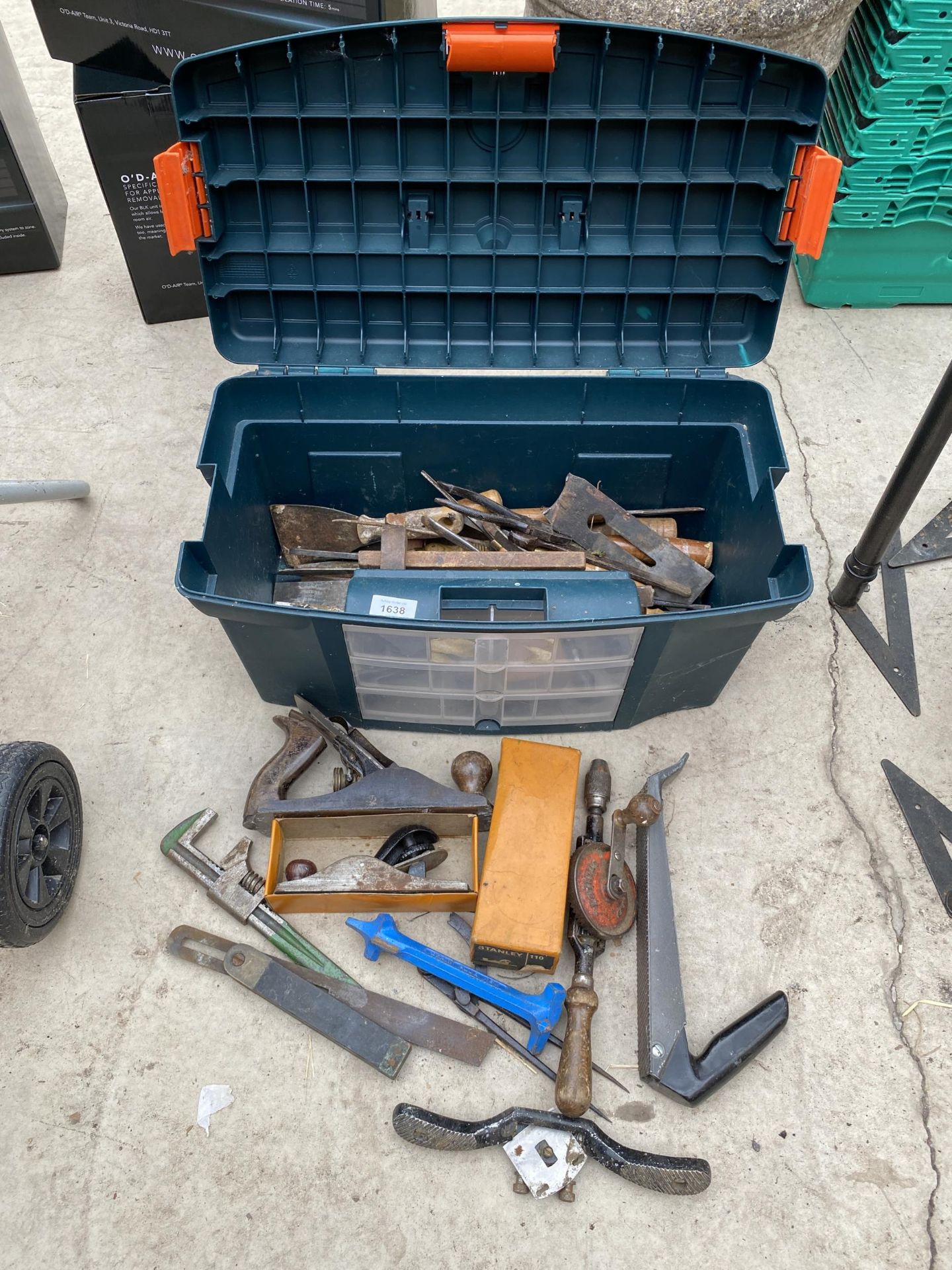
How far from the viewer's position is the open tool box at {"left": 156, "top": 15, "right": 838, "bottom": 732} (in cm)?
187

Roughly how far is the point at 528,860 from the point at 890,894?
2.90ft

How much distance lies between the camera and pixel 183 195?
1.92 metres

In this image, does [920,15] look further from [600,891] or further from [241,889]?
[241,889]

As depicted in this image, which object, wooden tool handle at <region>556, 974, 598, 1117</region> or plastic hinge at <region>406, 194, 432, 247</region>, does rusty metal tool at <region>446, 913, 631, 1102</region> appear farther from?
plastic hinge at <region>406, 194, 432, 247</region>

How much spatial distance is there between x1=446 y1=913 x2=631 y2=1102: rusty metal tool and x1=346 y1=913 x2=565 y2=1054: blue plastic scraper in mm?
35

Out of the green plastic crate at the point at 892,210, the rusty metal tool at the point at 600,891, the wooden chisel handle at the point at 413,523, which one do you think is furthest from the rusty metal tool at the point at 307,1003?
the green plastic crate at the point at 892,210

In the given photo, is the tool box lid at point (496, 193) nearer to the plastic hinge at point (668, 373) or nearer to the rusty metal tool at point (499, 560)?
the plastic hinge at point (668, 373)

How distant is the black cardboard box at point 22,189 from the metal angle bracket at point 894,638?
320 cm

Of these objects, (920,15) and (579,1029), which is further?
(920,15)

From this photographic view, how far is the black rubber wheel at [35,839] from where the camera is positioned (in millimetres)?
1776

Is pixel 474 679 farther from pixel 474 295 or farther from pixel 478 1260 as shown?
pixel 478 1260

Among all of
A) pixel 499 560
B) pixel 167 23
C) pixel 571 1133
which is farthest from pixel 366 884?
pixel 167 23

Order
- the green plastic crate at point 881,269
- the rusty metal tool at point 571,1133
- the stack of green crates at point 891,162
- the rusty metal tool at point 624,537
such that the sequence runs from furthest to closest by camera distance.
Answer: the green plastic crate at point 881,269 → the stack of green crates at point 891,162 → the rusty metal tool at point 624,537 → the rusty metal tool at point 571,1133

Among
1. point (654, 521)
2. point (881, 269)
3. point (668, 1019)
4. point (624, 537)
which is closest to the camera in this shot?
point (668, 1019)
